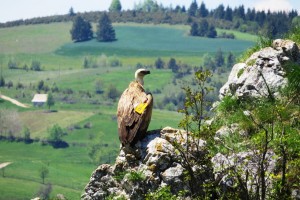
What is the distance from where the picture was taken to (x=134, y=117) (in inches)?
687

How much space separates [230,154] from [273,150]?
1.01 m

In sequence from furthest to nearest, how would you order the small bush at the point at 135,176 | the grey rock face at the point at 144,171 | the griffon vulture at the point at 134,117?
the griffon vulture at the point at 134,117 → the small bush at the point at 135,176 → the grey rock face at the point at 144,171

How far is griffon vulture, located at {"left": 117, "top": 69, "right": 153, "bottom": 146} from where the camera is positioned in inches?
682

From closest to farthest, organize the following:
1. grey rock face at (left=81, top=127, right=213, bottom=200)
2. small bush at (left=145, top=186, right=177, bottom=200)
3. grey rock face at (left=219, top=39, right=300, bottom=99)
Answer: small bush at (left=145, top=186, right=177, bottom=200) < grey rock face at (left=81, top=127, right=213, bottom=200) < grey rock face at (left=219, top=39, right=300, bottom=99)

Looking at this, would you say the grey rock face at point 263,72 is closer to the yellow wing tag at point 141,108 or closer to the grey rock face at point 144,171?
the grey rock face at point 144,171

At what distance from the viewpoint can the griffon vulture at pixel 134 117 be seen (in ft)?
56.8

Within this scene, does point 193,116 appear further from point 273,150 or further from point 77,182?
point 77,182

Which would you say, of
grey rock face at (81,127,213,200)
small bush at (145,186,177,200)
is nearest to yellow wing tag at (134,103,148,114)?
grey rock face at (81,127,213,200)

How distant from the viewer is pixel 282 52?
19.2 meters

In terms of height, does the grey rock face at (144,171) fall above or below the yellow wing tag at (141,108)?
below

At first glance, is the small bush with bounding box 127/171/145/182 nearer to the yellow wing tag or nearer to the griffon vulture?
the griffon vulture

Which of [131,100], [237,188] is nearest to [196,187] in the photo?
[237,188]

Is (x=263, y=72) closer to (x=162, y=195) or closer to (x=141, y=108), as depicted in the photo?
(x=141, y=108)

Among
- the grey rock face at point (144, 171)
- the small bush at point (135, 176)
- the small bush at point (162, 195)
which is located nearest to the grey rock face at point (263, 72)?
the grey rock face at point (144, 171)
